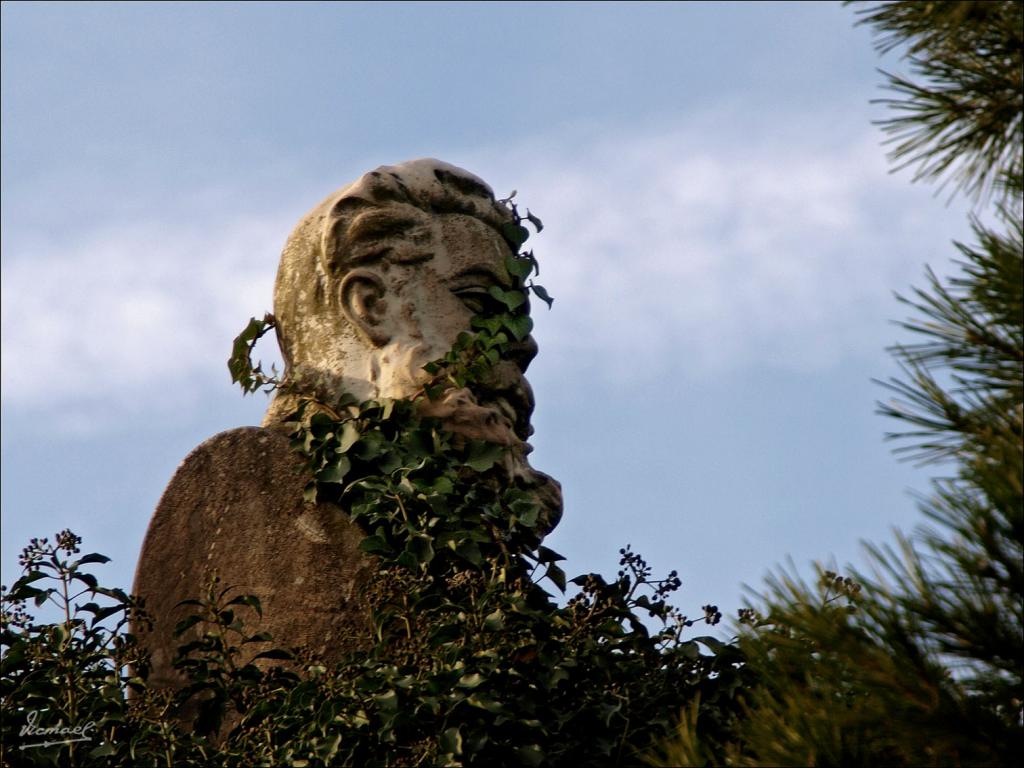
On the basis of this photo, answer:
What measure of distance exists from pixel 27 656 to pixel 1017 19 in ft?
10.00

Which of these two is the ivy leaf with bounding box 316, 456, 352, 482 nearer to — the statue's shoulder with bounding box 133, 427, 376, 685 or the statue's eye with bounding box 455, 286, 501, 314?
the statue's shoulder with bounding box 133, 427, 376, 685

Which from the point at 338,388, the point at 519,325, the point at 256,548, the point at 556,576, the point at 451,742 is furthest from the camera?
the point at 519,325

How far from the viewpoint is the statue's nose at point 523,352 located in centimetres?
569

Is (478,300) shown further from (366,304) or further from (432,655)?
(432,655)

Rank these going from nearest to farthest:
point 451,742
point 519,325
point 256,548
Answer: point 451,742
point 256,548
point 519,325

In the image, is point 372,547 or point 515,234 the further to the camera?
point 515,234

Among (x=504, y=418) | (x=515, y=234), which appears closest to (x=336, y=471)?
(x=504, y=418)

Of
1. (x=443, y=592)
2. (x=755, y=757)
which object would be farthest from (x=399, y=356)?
(x=755, y=757)

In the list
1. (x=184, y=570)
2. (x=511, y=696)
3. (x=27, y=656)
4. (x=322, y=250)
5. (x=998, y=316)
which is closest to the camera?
(x=998, y=316)

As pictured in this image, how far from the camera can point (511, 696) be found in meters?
4.47

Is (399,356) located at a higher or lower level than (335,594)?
higher

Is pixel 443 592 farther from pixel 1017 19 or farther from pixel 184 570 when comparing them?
pixel 1017 19

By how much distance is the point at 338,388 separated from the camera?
5551 mm

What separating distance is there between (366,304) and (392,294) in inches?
3.4
